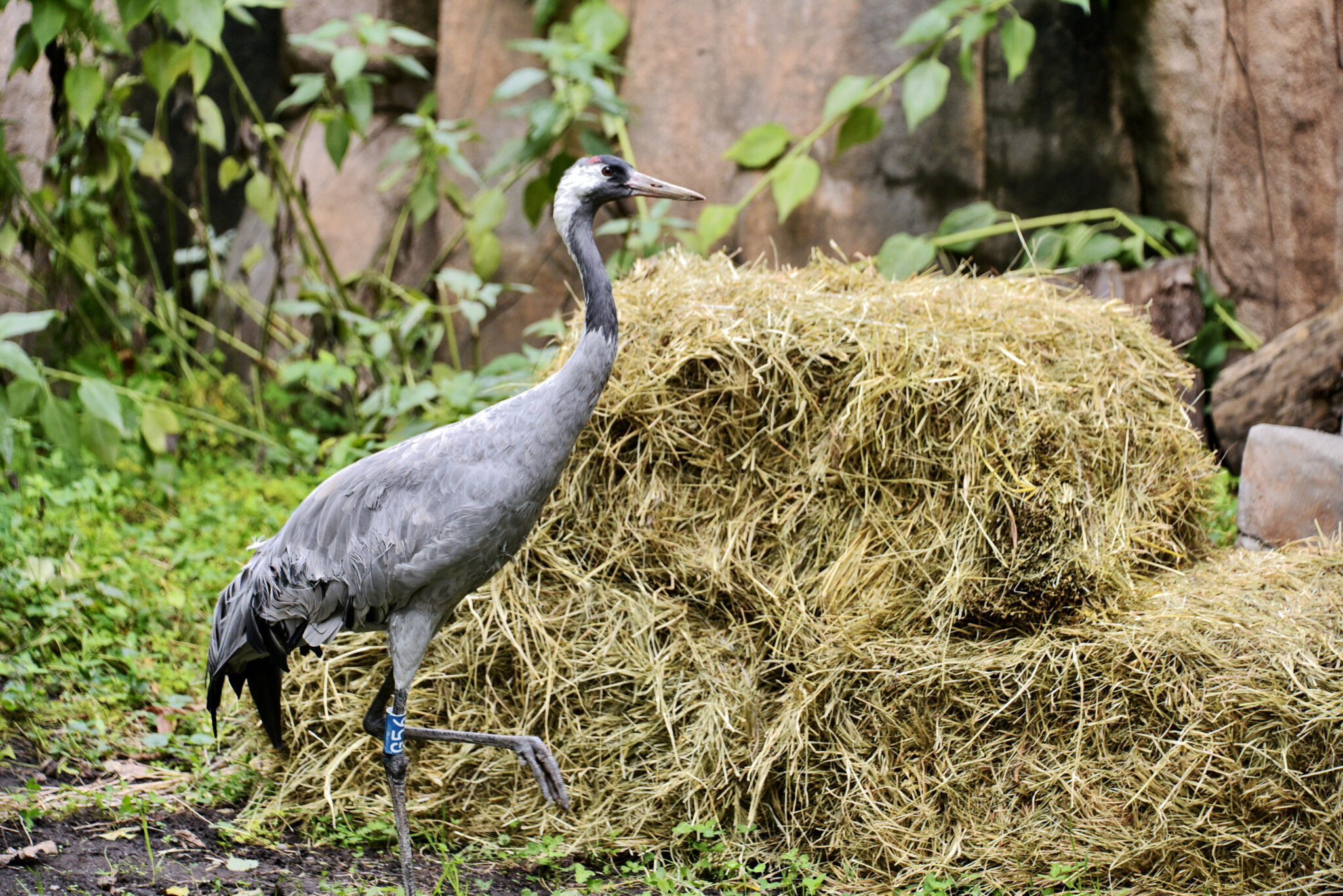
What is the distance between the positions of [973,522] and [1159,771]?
735 millimetres

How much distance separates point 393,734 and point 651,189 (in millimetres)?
1492

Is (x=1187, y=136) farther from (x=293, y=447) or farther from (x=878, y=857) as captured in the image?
(x=293, y=447)

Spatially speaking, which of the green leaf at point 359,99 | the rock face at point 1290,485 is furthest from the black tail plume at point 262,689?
the rock face at point 1290,485

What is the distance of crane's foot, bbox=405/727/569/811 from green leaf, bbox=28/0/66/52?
2.31 m

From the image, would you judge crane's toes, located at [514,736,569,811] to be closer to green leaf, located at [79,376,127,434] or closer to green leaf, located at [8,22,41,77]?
green leaf, located at [79,376,127,434]

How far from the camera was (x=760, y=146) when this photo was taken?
195 inches

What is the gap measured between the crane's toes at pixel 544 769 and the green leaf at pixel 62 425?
1.78 m

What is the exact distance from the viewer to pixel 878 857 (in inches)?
98.7

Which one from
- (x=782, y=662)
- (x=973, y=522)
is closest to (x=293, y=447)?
(x=782, y=662)

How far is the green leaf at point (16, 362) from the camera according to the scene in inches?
114

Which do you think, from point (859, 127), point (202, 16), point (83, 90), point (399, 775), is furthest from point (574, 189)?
point (859, 127)

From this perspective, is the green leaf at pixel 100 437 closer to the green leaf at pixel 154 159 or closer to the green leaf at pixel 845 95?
the green leaf at pixel 154 159

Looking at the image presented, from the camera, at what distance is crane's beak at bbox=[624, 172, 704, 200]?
2701 millimetres

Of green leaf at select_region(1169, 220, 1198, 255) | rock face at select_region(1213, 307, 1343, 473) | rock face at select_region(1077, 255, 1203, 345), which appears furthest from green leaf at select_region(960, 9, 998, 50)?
rock face at select_region(1213, 307, 1343, 473)
